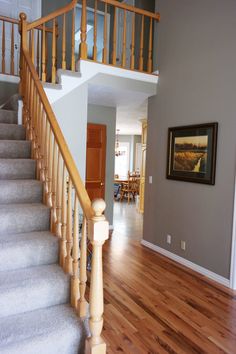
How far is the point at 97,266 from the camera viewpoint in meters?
1.56

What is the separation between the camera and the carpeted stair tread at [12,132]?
3.18 meters

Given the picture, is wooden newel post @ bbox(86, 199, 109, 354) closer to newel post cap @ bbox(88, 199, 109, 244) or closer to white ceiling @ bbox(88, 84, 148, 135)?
newel post cap @ bbox(88, 199, 109, 244)

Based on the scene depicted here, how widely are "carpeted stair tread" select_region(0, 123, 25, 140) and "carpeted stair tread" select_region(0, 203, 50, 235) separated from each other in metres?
1.07

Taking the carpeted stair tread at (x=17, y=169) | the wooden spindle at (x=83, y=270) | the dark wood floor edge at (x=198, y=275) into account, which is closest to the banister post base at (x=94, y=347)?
the wooden spindle at (x=83, y=270)

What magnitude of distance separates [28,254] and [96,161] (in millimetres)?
3536

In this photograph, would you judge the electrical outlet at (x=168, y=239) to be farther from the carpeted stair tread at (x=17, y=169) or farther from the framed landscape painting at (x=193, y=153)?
the carpeted stair tread at (x=17, y=169)

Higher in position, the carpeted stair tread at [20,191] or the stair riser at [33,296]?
the carpeted stair tread at [20,191]

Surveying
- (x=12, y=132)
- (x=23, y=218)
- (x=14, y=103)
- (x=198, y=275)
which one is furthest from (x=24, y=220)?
(x=198, y=275)

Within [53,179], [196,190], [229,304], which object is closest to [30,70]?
[53,179]

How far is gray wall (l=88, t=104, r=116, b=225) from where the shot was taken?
17.8 ft

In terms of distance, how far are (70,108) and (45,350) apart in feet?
9.12

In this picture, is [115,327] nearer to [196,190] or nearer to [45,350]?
[45,350]

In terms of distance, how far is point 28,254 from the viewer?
209cm

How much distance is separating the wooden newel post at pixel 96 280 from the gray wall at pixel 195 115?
211 centimetres
